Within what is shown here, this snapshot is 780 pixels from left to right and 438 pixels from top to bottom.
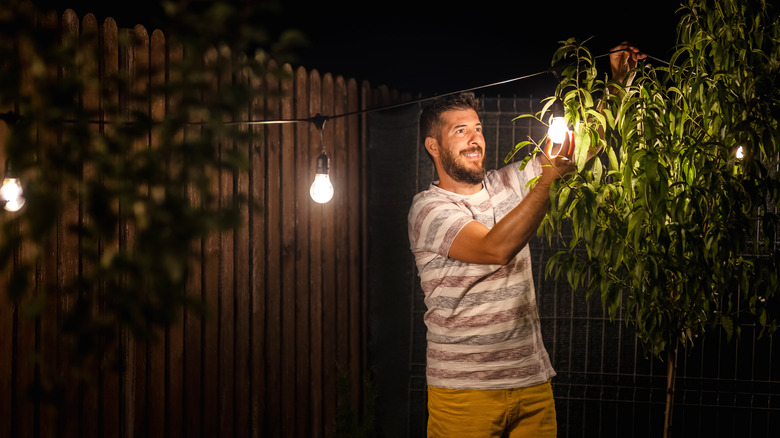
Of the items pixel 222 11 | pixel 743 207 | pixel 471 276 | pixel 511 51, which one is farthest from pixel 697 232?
pixel 511 51

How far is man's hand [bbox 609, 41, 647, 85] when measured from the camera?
3.13 metres

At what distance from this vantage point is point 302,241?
15.0ft

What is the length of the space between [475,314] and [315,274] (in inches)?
54.0

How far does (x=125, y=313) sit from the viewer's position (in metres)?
1.29

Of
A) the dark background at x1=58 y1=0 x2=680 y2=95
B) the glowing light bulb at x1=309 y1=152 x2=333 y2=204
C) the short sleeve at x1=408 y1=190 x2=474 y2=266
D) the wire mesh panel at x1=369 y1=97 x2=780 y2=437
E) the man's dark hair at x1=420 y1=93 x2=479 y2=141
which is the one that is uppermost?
the dark background at x1=58 y1=0 x2=680 y2=95

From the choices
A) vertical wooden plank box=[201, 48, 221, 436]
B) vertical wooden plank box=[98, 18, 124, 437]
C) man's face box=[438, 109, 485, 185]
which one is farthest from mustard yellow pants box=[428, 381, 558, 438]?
vertical wooden plank box=[98, 18, 124, 437]

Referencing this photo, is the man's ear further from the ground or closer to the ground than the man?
further from the ground

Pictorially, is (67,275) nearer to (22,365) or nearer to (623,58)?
(22,365)

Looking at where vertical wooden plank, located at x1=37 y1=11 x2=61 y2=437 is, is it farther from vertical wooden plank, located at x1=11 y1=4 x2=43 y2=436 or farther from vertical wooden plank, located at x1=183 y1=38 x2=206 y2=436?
vertical wooden plank, located at x1=183 y1=38 x2=206 y2=436

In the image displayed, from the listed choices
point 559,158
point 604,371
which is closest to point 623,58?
point 559,158

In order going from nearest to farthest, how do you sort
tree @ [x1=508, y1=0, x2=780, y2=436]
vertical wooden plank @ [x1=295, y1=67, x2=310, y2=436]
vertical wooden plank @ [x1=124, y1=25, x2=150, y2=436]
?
tree @ [x1=508, y1=0, x2=780, y2=436], vertical wooden plank @ [x1=124, y1=25, x2=150, y2=436], vertical wooden plank @ [x1=295, y1=67, x2=310, y2=436]

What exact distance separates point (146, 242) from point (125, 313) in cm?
15

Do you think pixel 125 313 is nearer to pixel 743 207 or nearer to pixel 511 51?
pixel 743 207

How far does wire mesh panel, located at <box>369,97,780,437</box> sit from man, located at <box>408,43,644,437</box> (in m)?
0.93
